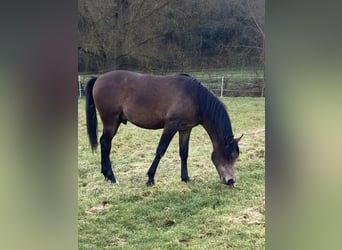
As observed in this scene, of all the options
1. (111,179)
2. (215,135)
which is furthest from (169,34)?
(111,179)

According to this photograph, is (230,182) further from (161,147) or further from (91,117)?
(91,117)

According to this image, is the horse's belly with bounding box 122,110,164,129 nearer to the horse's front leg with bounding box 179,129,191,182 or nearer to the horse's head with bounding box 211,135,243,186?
the horse's front leg with bounding box 179,129,191,182

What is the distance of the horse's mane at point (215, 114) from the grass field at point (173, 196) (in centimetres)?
4

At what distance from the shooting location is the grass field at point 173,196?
2.07 m

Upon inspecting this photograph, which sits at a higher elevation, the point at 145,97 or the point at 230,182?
the point at 145,97

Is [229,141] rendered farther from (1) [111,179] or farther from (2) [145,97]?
Answer: (1) [111,179]

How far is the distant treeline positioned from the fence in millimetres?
46

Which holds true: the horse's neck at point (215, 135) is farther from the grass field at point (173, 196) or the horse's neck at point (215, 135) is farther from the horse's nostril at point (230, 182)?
the horse's nostril at point (230, 182)

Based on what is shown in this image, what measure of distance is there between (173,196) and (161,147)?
255 mm

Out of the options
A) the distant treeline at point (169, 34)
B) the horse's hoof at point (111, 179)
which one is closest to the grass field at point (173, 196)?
the horse's hoof at point (111, 179)

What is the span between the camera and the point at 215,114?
7.09 ft

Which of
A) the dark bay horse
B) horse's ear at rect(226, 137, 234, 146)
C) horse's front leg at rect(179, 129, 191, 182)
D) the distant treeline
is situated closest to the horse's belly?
the dark bay horse

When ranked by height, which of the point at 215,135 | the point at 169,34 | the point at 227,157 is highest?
the point at 169,34
